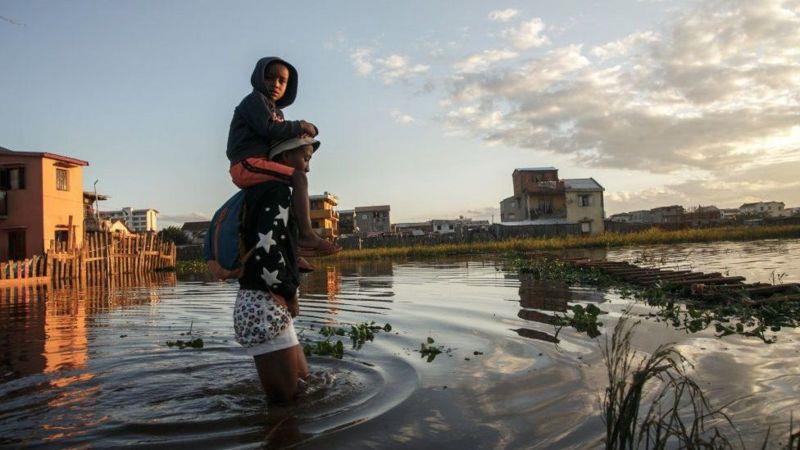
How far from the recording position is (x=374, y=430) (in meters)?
2.86

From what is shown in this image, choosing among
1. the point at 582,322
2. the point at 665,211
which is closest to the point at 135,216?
the point at 665,211

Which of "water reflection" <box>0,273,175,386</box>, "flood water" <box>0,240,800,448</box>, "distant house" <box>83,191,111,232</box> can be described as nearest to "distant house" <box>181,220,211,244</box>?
"distant house" <box>83,191,111,232</box>

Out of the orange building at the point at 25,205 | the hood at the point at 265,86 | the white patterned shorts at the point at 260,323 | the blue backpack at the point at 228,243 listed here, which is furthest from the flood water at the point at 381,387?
the orange building at the point at 25,205

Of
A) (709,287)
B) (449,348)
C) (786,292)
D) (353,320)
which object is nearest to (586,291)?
(709,287)

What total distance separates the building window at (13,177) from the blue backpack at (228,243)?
98.6ft

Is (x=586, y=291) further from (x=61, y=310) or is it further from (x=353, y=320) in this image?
(x=61, y=310)

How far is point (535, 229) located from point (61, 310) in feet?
142

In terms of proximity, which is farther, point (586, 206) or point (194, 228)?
point (194, 228)

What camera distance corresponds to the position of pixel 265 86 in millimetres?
3598

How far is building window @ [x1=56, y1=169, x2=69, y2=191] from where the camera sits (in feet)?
95.9

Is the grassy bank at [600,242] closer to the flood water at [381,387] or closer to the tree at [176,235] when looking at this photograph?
the flood water at [381,387]

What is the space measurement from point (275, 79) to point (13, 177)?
1200 inches

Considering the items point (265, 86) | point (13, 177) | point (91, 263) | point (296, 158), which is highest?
point (13, 177)

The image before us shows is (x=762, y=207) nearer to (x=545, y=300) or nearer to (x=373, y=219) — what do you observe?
(x=373, y=219)
